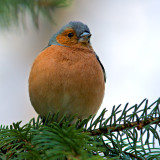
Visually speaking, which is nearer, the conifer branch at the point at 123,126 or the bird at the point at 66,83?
the conifer branch at the point at 123,126

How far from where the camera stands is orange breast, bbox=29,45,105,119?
246 cm

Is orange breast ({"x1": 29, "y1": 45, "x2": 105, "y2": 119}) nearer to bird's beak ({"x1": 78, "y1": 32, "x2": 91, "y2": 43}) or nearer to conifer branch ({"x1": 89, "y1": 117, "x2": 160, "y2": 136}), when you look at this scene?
bird's beak ({"x1": 78, "y1": 32, "x2": 91, "y2": 43})

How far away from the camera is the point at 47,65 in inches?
100

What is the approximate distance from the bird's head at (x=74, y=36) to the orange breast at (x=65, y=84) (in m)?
A: 0.32

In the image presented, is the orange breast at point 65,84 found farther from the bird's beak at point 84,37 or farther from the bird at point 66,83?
the bird's beak at point 84,37

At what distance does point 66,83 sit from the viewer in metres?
2.46

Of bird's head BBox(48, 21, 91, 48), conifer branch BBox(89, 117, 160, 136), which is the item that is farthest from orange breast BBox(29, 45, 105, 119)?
conifer branch BBox(89, 117, 160, 136)

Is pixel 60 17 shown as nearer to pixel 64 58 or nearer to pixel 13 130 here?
pixel 64 58

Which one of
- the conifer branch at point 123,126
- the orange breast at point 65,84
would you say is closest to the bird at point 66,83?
the orange breast at point 65,84

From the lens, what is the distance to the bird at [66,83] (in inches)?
97.0

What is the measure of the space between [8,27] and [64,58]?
0.87 metres

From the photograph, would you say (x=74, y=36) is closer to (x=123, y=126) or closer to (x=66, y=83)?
(x=66, y=83)

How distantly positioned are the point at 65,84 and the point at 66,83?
0.04ft

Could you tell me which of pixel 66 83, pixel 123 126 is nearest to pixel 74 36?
pixel 66 83
